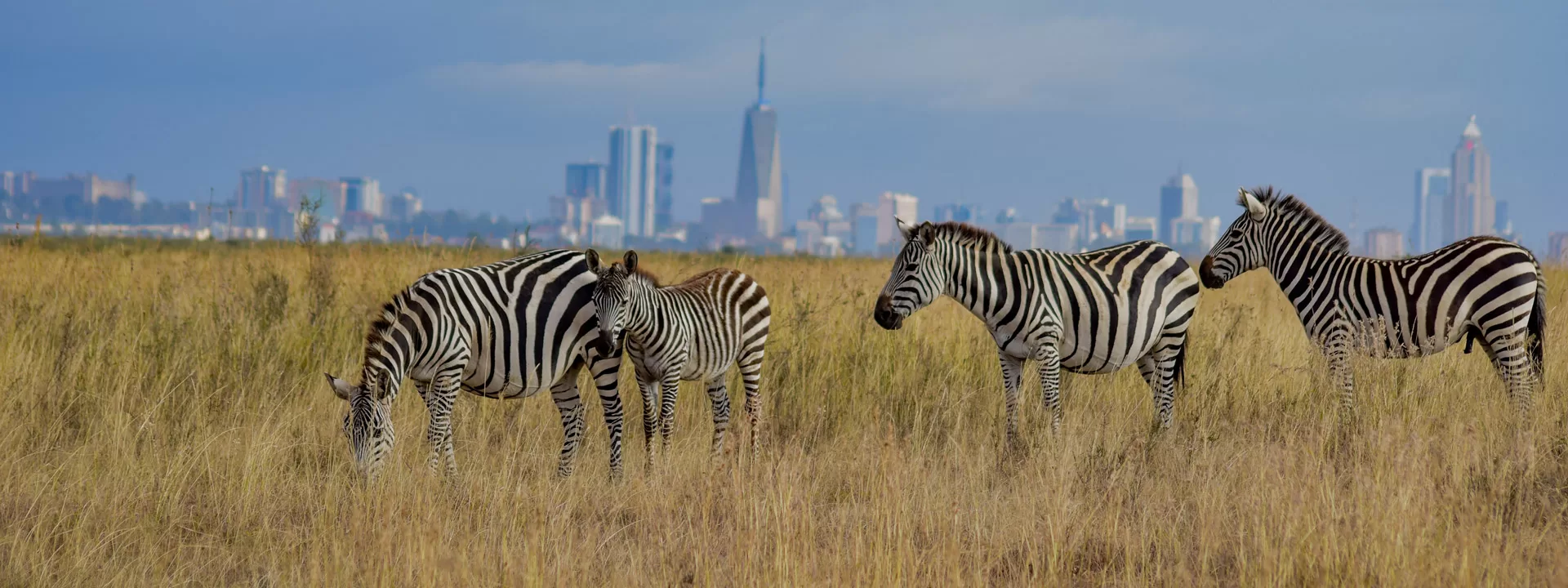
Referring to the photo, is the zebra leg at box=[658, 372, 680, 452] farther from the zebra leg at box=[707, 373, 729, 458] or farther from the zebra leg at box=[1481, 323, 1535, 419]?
the zebra leg at box=[1481, 323, 1535, 419]

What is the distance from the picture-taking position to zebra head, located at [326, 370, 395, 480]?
5.26 meters

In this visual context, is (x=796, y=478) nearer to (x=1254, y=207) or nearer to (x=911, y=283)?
(x=911, y=283)

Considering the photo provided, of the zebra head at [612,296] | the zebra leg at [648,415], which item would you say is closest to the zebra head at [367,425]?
the zebra head at [612,296]

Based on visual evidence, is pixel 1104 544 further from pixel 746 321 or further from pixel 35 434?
pixel 35 434

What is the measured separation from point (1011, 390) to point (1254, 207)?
229 cm

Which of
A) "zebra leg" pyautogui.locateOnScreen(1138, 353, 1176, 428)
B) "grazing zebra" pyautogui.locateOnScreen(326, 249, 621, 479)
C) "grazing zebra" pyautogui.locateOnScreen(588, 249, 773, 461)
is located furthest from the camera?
"zebra leg" pyautogui.locateOnScreen(1138, 353, 1176, 428)

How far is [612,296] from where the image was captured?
609cm

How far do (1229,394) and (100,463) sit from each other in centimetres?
732

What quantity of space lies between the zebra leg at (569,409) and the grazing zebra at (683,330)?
0.39m

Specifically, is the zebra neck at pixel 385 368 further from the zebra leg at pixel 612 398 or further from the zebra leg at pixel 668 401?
the zebra leg at pixel 668 401

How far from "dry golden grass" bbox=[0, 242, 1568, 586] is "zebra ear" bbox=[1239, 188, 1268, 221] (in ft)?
3.92

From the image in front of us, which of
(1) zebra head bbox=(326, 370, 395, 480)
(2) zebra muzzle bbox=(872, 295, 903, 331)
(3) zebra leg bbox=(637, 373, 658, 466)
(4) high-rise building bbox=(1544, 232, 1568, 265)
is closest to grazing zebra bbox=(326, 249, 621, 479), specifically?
(1) zebra head bbox=(326, 370, 395, 480)

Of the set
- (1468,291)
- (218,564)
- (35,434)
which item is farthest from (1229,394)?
(35,434)

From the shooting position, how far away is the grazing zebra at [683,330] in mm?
6188
